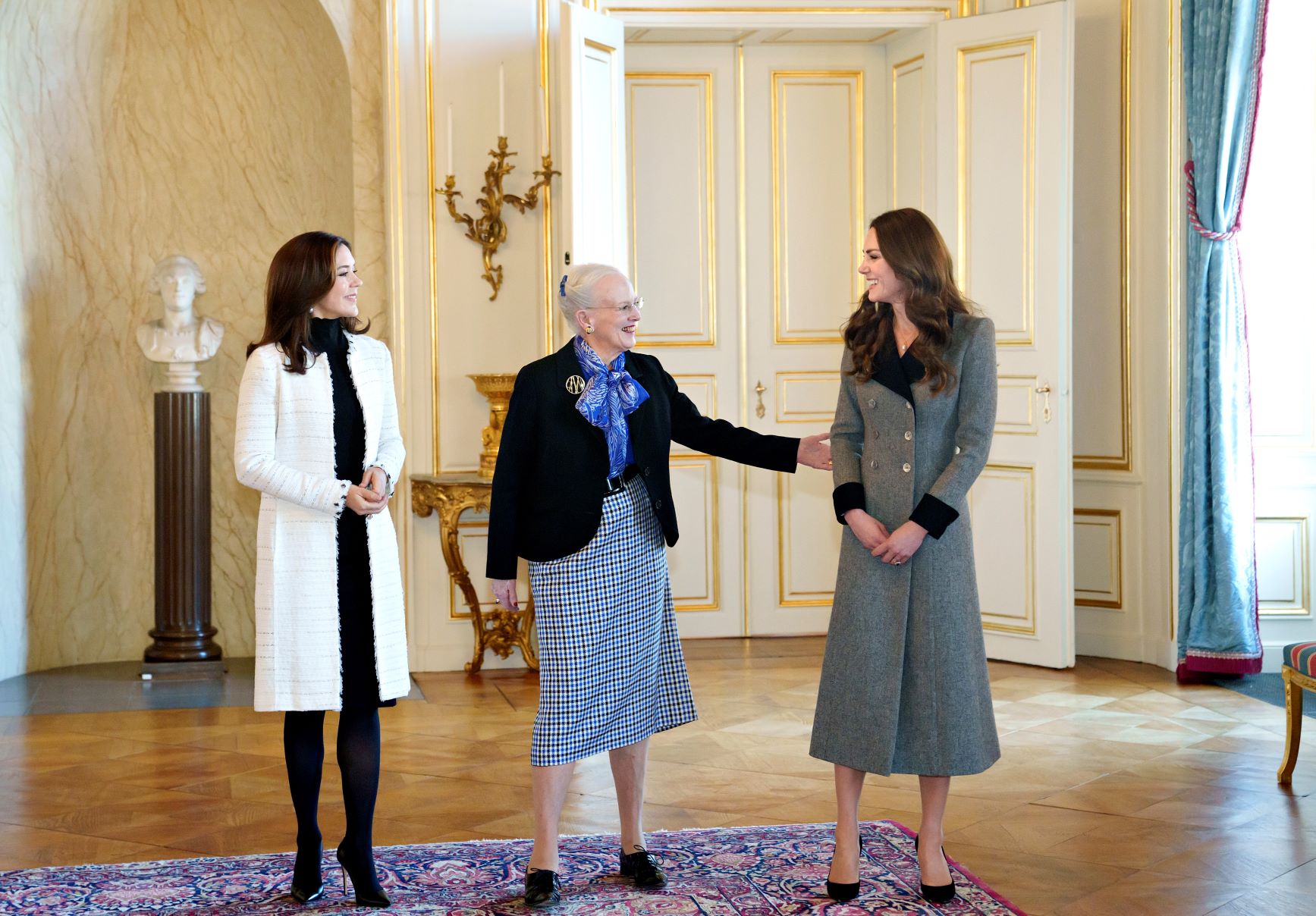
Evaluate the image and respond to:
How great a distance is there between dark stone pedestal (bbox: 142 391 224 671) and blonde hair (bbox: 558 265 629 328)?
10.3ft

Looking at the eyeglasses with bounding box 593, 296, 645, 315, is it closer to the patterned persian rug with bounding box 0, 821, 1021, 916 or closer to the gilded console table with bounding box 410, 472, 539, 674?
the patterned persian rug with bounding box 0, 821, 1021, 916

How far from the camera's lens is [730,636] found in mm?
6297

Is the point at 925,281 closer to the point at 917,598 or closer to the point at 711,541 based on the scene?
the point at 917,598

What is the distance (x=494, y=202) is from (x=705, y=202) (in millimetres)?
1137

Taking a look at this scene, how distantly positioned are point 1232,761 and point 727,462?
2.69 meters

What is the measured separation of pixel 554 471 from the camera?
2.85m

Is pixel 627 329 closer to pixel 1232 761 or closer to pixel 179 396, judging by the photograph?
pixel 1232 761

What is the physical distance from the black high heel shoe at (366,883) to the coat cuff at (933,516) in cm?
137

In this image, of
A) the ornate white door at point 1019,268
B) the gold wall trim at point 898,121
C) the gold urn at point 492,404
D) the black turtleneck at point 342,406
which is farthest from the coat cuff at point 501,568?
the gold wall trim at point 898,121

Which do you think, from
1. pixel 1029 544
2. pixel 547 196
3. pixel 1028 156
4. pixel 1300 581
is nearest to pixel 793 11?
pixel 1028 156

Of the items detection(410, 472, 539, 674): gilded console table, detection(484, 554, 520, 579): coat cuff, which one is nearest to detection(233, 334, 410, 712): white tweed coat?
detection(484, 554, 520, 579): coat cuff

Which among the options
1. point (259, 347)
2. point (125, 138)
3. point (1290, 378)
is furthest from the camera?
point (125, 138)

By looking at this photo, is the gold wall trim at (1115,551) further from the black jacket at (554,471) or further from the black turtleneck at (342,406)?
the black turtleneck at (342,406)

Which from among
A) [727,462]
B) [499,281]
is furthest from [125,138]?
[727,462]
